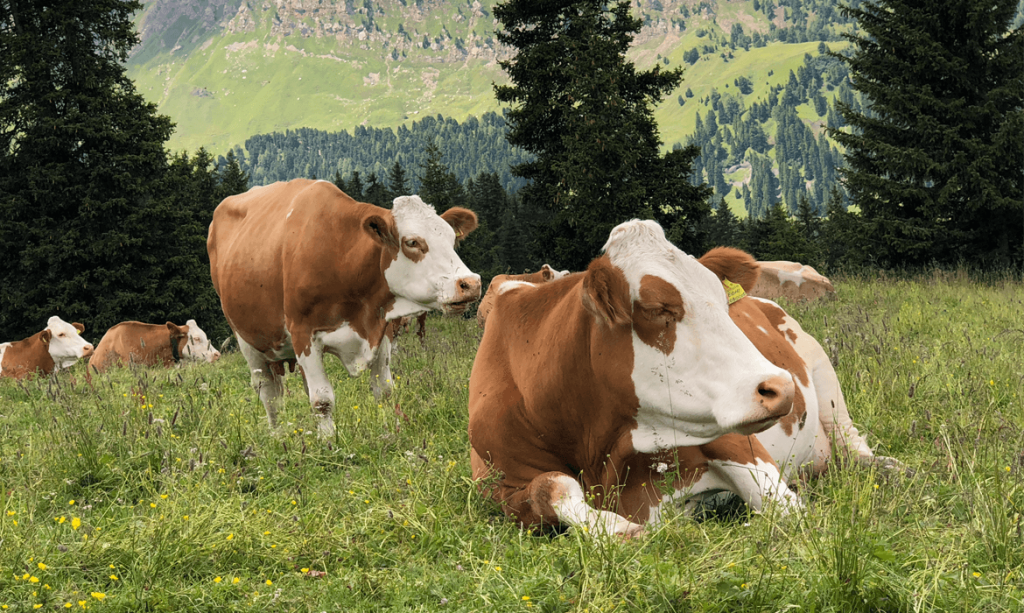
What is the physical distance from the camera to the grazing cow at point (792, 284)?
50.2ft

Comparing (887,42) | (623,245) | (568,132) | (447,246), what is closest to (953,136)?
(887,42)

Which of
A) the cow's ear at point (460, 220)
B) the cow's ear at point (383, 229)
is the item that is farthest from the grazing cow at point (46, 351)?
the cow's ear at point (383, 229)

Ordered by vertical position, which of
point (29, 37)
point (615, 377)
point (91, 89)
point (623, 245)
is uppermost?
point (29, 37)

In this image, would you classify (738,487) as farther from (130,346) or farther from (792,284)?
(130,346)

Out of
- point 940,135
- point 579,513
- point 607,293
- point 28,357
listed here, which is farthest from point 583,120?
point 579,513

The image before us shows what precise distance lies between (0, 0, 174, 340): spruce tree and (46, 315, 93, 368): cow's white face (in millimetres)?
10345

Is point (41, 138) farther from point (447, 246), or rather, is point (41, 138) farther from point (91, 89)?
point (447, 246)

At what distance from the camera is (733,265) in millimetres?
3438

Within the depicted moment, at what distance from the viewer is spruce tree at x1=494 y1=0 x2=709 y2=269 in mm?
25594

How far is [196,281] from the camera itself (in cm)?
2855

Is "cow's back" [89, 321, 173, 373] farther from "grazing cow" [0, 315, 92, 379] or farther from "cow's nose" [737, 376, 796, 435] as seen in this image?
"cow's nose" [737, 376, 796, 435]

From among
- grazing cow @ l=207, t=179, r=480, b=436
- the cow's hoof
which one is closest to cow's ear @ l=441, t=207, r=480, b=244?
grazing cow @ l=207, t=179, r=480, b=436

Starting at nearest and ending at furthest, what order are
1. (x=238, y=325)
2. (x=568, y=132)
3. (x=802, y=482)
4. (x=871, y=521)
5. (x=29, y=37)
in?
1. (x=871, y=521)
2. (x=802, y=482)
3. (x=238, y=325)
4. (x=29, y=37)
5. (x=568, y=132)

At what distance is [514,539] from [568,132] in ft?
86.5
